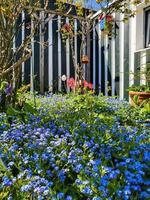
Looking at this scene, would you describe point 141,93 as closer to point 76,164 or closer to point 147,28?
point 147,28

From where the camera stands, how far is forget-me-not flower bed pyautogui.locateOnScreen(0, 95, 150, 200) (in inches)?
51.6

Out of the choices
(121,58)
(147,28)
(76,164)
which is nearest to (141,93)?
(147,28)

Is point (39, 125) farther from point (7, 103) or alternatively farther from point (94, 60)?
point (94, 60)

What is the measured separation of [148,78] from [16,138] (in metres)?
3.51

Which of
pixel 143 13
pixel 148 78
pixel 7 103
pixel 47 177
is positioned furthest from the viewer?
pixel 143 13

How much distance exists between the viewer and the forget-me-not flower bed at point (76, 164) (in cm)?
131

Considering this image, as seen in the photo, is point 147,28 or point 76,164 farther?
point 147,28

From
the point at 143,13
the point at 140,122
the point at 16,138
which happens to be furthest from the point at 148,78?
the point at 16,138

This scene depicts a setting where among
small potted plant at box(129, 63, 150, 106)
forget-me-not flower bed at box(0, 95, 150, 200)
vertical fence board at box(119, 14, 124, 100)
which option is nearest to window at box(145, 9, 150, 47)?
vertical fence board at box(119, 14, 124, 100)

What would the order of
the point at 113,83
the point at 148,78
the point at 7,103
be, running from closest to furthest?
the point at 7,103
the point at 148,78
the point at 113,83

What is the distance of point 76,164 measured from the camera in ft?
5.15

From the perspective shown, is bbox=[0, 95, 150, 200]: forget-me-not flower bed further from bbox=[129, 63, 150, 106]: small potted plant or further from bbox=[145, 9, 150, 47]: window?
bbox=[145, 9, 150, 47]: window

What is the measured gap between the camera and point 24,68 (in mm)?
7113

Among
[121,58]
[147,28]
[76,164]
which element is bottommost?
[76,164]
